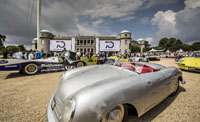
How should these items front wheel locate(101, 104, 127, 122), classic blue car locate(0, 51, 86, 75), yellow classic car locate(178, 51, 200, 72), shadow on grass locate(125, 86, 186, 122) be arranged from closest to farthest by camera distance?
front wheel locate(101, 104, 127, 122) → shadow on grass locate(125, 86, 186, 122) → classic blue car locate(0, 51, 86, 75) → yellow classic car locate(178, 51, 200, 72)

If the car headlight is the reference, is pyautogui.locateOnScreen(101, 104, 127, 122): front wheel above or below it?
below

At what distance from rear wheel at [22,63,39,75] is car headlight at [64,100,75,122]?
452 cm

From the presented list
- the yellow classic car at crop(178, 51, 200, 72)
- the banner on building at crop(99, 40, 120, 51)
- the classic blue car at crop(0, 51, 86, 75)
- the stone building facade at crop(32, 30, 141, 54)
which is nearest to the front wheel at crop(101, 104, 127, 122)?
the classic blue car at crop(0, 51, 86, 75)

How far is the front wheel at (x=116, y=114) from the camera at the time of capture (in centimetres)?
106

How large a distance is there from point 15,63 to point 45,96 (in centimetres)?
307

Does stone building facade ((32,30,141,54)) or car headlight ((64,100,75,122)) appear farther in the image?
stone building facade ((32,30,141,54))

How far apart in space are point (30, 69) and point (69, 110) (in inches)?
183

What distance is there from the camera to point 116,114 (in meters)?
1.13

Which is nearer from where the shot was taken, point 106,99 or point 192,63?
point 106,99

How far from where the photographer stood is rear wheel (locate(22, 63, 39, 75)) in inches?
162

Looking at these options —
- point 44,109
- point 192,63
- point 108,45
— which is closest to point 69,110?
point 44,109

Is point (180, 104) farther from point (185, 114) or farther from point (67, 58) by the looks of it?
point (67, 58)

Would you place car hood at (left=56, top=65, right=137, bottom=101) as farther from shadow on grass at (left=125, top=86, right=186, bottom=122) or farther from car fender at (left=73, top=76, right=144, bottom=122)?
shadow on grass at (left=125, top=86, right=186, bottom=122)

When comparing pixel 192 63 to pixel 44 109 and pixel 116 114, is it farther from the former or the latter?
pixel 44 109
